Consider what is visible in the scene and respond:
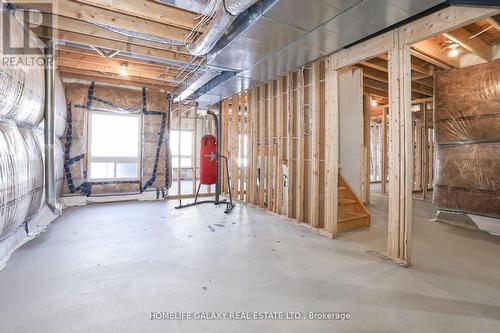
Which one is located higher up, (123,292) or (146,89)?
(146,89)

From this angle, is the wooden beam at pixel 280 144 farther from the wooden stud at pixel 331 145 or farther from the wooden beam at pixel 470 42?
the wooden beam at pixel 470 42

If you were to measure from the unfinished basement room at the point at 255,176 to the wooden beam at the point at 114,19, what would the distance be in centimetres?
2

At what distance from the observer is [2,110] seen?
8.23 feet

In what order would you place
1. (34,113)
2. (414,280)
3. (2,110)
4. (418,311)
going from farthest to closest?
(34,113), (2,110), (414,280), (418,311)

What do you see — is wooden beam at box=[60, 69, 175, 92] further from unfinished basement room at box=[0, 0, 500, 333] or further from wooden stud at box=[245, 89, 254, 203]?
wooden stud at box=[245, 89, 254, 203]

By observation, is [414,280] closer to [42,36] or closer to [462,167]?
[462,167]

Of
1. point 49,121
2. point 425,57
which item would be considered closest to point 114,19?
point 49,121

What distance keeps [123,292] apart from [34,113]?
2.85 m

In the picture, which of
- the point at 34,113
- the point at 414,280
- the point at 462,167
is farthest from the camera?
the point at 462,167

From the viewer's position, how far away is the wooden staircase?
12.8ft

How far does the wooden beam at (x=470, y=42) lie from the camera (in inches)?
141

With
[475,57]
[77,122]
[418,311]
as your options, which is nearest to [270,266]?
[418,311]
